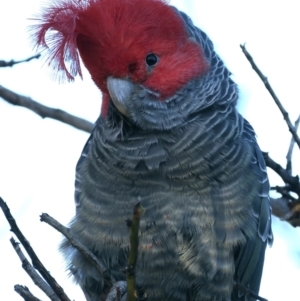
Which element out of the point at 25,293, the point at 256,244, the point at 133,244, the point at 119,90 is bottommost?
the point at 25,293

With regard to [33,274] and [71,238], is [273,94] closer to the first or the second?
[71,238]

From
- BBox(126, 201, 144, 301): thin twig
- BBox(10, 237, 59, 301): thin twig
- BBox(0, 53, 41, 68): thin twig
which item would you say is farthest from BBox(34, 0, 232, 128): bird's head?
BBox(126, 201, 144, 301): thin twig

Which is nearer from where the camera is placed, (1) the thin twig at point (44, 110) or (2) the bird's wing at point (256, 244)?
(2) the bird's wing at point (256, 244)

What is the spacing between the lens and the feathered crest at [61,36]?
374 cm

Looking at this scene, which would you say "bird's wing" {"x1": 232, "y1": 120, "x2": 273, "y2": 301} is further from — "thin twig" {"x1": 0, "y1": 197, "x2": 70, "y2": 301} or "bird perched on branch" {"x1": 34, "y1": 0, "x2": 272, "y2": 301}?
"thin twig" {"x1": 0, "y1": 197, "x2": 70, "y2": 301}

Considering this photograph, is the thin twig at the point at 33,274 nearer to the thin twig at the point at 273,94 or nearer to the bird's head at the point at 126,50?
the bird's head at the point at 126,50

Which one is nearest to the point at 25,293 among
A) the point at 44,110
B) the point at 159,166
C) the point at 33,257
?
the point at 33,257

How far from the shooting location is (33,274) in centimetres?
291

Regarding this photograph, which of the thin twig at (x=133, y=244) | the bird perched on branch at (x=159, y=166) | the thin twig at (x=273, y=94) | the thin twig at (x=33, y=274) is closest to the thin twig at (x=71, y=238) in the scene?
A: the thin twig at (x=33, y=274)

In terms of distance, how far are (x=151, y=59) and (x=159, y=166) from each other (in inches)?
28.2

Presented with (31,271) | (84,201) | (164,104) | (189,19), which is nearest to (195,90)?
(164,104)

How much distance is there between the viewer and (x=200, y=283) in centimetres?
377

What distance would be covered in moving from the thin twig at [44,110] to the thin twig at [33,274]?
1.73 metres

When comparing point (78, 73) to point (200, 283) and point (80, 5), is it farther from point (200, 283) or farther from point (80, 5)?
point (200, 283)
